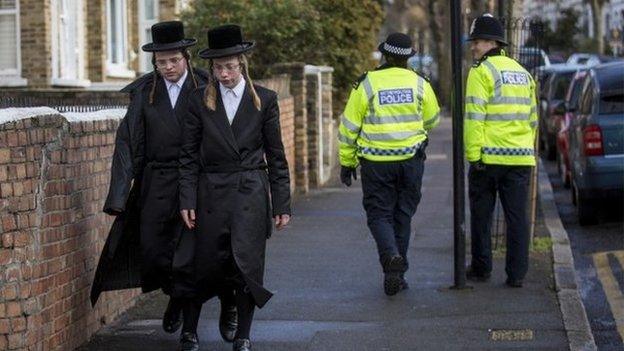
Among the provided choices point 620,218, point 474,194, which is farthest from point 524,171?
point 620,218

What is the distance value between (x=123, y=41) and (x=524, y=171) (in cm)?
1422

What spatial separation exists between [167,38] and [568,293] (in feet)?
11.9

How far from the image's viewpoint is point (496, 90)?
1059 cm

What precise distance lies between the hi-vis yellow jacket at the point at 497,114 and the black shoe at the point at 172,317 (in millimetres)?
2940

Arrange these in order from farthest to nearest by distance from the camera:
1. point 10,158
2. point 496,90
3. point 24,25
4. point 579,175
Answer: point 24,25 < point 579,175 < point 496,90 < point 10,158

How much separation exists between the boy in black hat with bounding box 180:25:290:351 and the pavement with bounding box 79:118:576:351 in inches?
25.3

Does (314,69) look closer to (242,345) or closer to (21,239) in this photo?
(242,345)

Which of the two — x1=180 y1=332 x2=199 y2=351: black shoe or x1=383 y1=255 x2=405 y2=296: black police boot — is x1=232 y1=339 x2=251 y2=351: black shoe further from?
x1=383 y1=255 x2=405 y2=296: black police boot

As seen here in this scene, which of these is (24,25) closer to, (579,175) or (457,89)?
(579,175)

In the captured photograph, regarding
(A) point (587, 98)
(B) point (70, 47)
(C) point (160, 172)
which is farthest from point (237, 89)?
(B) point (70, 47)

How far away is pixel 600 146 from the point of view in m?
15.4

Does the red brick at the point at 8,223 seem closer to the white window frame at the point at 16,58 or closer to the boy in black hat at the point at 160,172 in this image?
the boy in black hat at the point at 160,172

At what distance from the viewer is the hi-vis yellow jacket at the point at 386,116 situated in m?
10.3

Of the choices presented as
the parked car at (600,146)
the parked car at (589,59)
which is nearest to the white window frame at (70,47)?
the parked car at (600,146)
